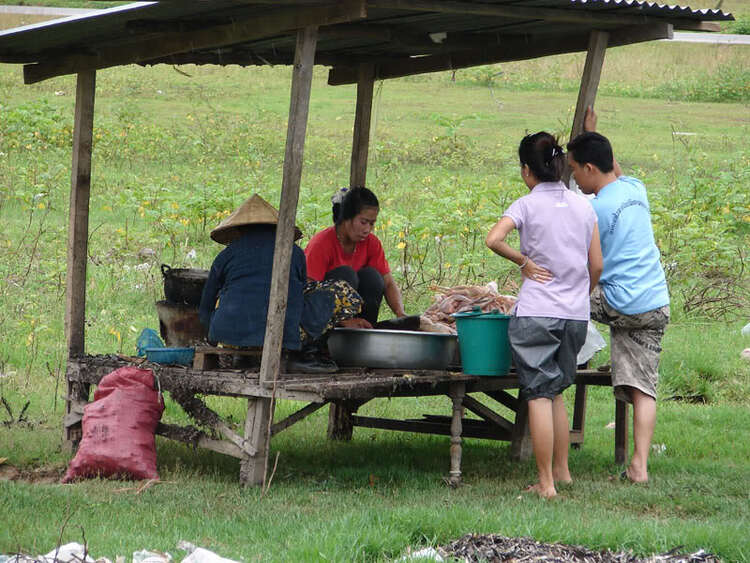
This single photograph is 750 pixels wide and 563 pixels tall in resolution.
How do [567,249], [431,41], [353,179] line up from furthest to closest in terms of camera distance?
[353,179], [431,41], [567,249]

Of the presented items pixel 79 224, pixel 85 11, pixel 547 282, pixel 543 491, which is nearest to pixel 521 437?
pixel 543 491

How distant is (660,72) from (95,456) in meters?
26.0

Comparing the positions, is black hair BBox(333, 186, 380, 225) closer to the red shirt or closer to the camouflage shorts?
the red shirt

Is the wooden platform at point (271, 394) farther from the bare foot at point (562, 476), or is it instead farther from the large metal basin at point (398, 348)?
the bare foot at point (562, 476)

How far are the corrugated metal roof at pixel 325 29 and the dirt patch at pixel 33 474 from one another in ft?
8.62

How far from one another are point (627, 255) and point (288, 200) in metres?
1.94

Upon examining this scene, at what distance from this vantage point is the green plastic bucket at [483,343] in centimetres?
638

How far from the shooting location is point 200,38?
22.0 feet

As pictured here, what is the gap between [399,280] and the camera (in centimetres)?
1194

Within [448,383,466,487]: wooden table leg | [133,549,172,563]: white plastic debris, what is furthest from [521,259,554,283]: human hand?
[133,549,172,563]: white plastic debris

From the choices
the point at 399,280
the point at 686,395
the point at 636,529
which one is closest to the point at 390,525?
the point at 636,529

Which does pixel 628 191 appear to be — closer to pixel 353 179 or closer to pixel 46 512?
pixel 353 179

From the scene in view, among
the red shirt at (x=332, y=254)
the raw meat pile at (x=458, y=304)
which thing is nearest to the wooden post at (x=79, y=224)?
the red shirt at (x=332, y=254)

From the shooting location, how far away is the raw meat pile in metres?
7.14
